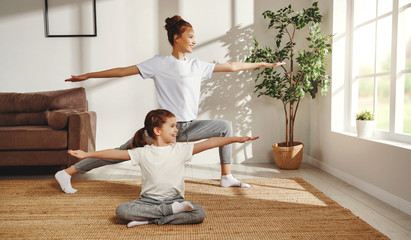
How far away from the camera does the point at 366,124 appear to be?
9.03 ft

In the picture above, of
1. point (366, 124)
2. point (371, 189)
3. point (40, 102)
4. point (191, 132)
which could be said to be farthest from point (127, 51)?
point (371, 189)

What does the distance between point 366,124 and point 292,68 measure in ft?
3.30

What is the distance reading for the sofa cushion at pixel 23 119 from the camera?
11.6 feet

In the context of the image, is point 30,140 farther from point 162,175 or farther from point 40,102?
point 162,175

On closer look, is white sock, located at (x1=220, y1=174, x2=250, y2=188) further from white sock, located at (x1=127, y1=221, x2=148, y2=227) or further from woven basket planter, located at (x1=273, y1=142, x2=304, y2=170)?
white sock, located at (x1=127, y1=221, x2=148, y2=227)

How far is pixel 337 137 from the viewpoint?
3.18 meters

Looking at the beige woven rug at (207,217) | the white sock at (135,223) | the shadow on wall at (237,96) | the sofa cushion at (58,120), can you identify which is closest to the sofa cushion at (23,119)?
the sofa cushion at (58,120)

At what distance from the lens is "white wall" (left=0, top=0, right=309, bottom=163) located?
12.3 ft

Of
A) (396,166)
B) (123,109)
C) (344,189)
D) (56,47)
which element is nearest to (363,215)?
(396,166)

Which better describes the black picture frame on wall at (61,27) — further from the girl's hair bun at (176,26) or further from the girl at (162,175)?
the girl at (162,175)

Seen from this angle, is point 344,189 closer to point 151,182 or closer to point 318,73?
point 318,73

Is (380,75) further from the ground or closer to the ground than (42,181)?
further from the ground

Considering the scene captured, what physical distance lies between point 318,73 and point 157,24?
1721mm

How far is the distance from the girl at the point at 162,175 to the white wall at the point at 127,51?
6.36ft
